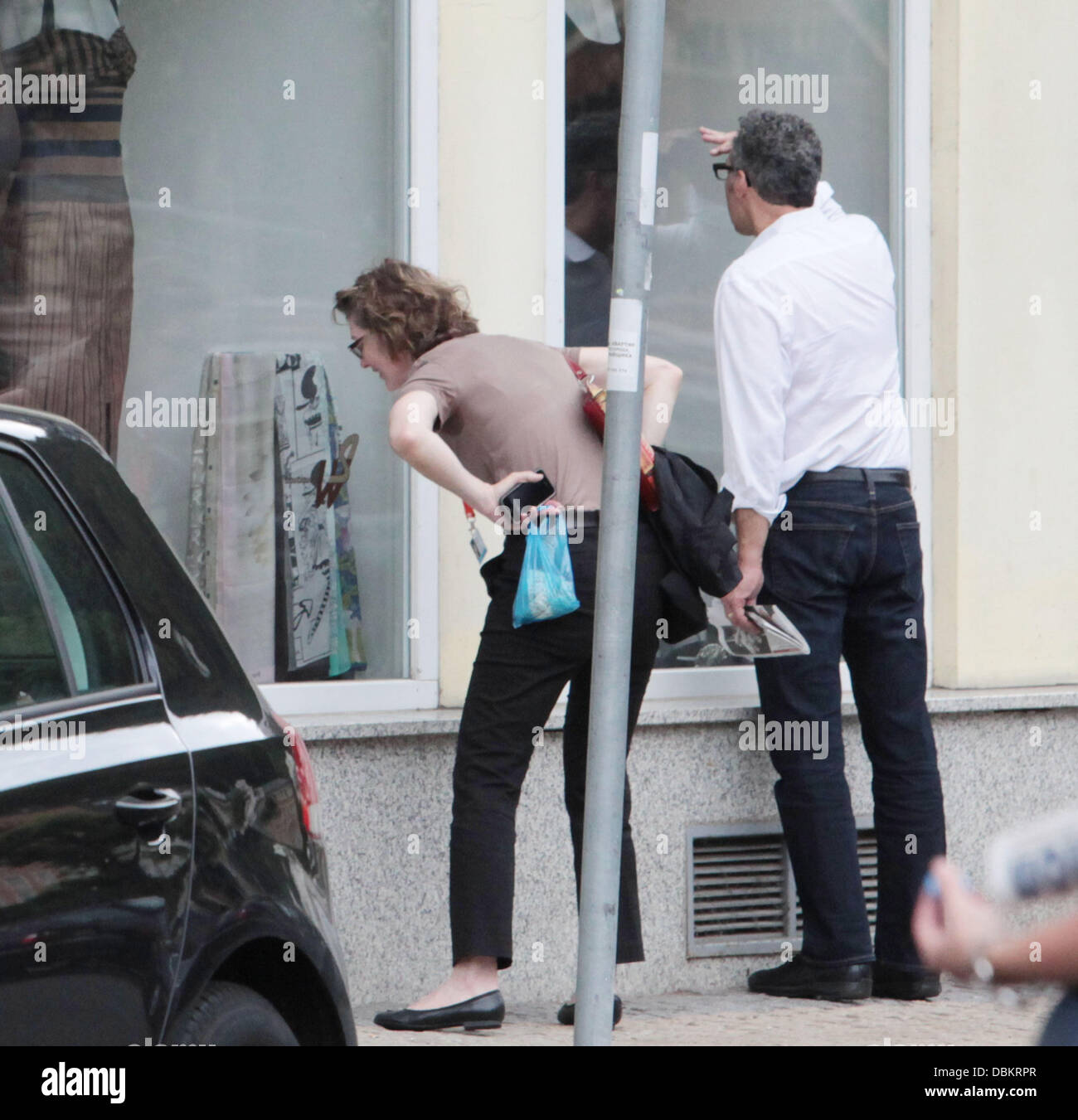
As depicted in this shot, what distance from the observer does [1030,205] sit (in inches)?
243

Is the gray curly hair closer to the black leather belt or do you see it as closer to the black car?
the black leather belt

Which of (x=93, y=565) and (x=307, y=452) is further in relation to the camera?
(x=307, y=452)

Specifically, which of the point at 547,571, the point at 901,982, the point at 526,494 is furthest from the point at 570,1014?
the point at 526,494

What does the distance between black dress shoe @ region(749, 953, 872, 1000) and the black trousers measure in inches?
35.5

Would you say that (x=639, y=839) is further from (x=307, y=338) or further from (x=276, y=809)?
(x=276, y=809)

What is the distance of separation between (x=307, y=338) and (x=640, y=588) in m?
1.83

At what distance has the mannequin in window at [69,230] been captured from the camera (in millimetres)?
5492

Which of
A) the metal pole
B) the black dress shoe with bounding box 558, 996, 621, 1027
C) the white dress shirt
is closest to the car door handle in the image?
the metal pole

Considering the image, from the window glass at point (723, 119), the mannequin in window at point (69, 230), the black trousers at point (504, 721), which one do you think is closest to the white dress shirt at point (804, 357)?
the black trousers at point (504, 721)

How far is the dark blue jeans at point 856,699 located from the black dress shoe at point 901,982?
0.02 meters

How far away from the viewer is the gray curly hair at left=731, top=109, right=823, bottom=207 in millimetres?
5078

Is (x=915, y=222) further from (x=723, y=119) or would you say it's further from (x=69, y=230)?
(x=69, y=230)

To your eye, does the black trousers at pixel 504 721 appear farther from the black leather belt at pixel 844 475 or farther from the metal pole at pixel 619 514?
the metal pole at pixel 619 514
